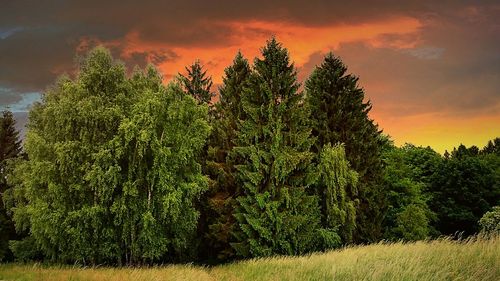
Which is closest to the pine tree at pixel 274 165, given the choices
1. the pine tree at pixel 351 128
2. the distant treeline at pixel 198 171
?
the distant treeline at pixel 198 171

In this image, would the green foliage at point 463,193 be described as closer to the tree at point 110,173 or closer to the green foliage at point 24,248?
the tree at point 110,173

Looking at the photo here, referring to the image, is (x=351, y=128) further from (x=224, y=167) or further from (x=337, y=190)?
(x=224, y=167)

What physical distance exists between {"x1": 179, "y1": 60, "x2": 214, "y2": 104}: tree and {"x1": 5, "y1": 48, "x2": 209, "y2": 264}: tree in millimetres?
14828

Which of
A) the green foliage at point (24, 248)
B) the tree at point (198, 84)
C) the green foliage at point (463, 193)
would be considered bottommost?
the green foliage at point (24, 248)

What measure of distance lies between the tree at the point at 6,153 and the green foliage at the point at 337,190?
27.3 m

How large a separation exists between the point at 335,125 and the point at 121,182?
18540mm

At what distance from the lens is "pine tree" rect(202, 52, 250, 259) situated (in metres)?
35.0

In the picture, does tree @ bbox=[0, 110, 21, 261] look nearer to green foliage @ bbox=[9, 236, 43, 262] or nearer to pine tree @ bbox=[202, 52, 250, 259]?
green foliage @ bbox=[9, 236, 43, 262]

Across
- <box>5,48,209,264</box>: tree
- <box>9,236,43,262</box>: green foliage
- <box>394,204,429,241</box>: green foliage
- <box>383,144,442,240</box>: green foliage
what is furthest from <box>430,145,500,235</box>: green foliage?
<box>9,236,43,262</box>: green foliage

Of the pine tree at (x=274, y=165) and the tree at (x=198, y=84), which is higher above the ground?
the tree at (x=198, y=84)

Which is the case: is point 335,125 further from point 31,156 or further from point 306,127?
point 31,156

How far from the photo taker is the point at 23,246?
35188 mm

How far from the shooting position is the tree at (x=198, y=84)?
4719cm

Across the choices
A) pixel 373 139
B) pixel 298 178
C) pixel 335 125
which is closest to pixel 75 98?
pixel 298 178
